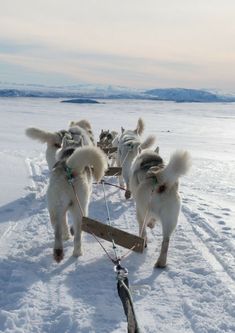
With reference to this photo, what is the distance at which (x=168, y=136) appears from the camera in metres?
18.2

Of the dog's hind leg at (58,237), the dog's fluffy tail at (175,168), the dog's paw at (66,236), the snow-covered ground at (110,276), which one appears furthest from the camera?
the dog's paw at (66,236)

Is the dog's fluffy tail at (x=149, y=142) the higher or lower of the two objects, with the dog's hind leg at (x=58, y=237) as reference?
higher

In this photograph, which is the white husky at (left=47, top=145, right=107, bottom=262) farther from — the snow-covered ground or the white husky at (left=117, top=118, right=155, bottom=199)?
the white husky at (left=117, top=118, right=155, bottom=199)

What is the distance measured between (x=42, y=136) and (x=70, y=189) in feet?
7.58

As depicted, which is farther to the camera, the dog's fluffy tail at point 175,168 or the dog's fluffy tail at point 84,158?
the dog's fluffy tail at point 84,158

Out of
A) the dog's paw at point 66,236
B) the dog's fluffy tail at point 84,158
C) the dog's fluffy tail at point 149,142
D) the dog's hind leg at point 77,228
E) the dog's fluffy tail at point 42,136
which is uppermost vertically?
the dog's fluffy tail at point 84,158

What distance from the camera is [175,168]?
3701 millimetres

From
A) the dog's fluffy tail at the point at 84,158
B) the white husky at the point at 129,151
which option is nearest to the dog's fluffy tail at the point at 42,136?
the white husky at the point at 129,151

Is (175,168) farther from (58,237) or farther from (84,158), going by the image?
(58,237)

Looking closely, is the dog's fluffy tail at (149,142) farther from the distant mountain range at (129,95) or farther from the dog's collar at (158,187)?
the distant mountain range at (129,95)

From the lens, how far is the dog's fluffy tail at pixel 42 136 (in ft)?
19.4

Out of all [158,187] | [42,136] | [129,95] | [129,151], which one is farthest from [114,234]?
[129,95]

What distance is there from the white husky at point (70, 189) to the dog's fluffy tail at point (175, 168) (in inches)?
24.4

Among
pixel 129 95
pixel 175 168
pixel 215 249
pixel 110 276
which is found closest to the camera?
pixel 175 168
